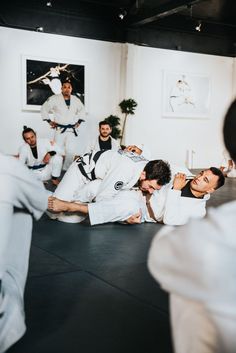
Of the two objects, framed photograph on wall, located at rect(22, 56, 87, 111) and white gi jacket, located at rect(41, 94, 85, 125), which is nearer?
white gi jacket, located at rect(41, 94, 85, 125)

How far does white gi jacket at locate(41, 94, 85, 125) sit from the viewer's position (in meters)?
8.93

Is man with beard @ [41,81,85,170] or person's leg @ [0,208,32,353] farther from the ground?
man with beard @ [41,81,85,170]

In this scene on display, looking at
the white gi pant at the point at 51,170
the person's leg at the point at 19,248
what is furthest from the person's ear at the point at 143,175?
the white gi pant at the point at 51,170

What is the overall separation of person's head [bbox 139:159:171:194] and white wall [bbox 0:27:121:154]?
5.38 m

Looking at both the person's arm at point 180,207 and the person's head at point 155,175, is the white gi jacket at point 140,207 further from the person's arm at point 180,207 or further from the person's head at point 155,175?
the person's head at point 155,175

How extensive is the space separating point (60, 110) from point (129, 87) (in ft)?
7.31

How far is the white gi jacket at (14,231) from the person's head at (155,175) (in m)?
2.45

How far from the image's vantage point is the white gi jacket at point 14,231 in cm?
145

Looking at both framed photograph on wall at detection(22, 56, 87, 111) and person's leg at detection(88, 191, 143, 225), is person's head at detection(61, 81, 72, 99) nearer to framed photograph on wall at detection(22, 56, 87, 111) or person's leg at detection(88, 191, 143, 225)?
framed photograph on wall at detection(22, 56, 87, 111)

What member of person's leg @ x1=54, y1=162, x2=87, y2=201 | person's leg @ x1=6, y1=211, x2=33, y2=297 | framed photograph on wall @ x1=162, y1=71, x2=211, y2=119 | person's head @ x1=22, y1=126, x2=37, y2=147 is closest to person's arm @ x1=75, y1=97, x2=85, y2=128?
person's head @ x1=22, y1=126, x2=37, y2=147

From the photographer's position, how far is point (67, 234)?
13.0ft

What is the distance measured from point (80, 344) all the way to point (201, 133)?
1055cm

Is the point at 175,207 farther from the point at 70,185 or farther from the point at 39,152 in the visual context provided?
the point at 39,152

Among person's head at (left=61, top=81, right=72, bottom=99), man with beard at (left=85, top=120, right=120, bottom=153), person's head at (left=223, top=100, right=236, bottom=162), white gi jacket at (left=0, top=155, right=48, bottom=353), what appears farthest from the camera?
person's head at (left=61, top=81, right=72, bottom=99)
